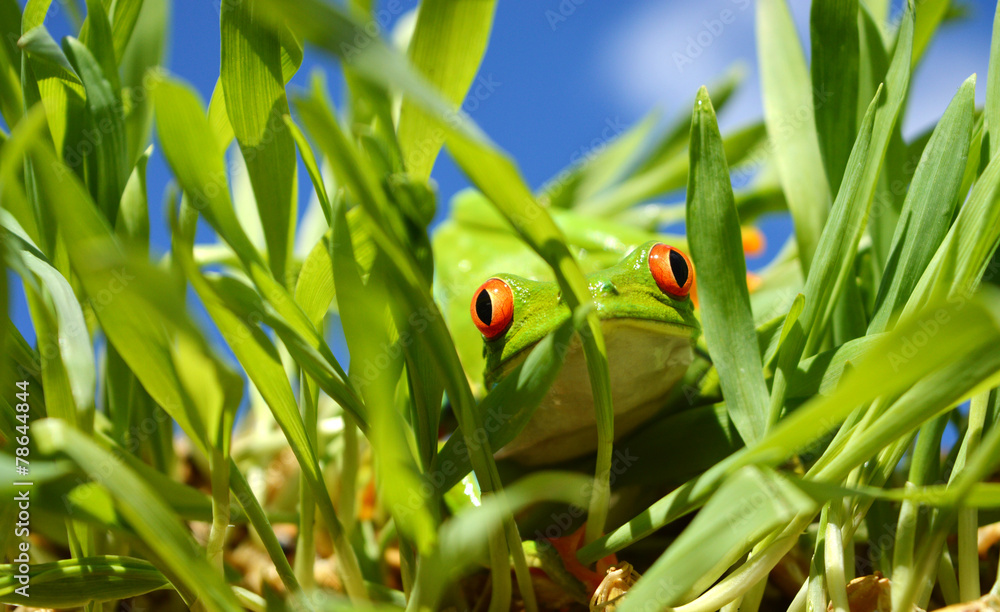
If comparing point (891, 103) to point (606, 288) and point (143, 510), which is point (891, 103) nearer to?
point (606, 288)

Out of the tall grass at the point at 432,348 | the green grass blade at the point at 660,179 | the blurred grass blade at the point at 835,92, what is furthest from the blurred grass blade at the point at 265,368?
the green grass blade at the point at 660,179

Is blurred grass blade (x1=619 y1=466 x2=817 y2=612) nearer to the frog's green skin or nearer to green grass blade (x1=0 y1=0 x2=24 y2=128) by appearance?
the frog's green skin

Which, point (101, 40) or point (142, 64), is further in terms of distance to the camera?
point (142, 64)

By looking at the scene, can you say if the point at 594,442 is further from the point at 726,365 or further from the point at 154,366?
the point at 154,366

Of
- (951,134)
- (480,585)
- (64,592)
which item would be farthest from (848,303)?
(64,592)

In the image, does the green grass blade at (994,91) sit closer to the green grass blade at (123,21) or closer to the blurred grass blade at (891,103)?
the blurred grass blade at (891,103)

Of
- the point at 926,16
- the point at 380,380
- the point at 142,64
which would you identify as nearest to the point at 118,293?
the point at 380,380

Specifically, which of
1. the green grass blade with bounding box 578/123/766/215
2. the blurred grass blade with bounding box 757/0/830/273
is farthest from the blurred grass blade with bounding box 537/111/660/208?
the blurred grass blade with bounding box 757/0/830/273
